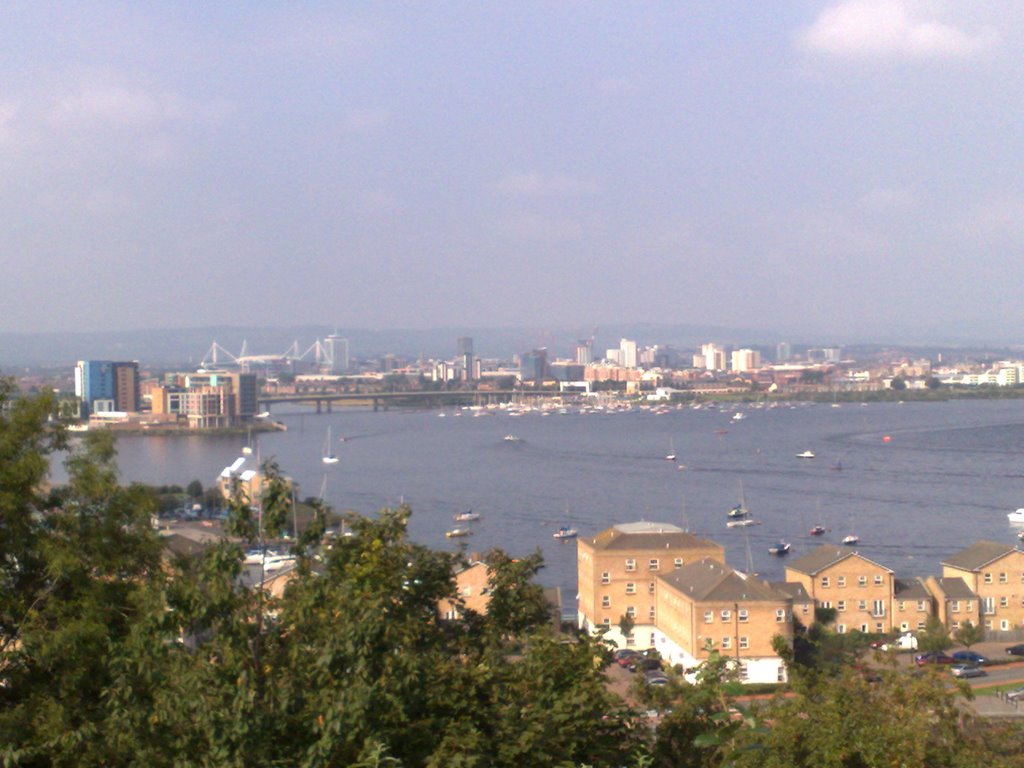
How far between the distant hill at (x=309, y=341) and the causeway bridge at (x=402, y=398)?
19.9 meters

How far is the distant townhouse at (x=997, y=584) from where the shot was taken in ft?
14.2

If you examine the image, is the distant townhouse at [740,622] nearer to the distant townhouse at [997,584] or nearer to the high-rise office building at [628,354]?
the distant townhouse at [997,584]

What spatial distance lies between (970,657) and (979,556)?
0.87 m

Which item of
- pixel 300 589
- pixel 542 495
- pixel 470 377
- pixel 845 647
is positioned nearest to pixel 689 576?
pixel 845 647

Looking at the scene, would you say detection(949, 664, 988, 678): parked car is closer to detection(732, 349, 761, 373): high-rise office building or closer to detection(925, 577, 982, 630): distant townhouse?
detection(925, 577, 982, 630): distant townhouse

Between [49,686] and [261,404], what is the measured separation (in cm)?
2247

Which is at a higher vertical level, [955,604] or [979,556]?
[979,556]

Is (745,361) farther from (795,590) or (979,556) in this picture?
(795,590)

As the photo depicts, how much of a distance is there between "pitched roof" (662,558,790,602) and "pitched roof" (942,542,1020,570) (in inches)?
41.9

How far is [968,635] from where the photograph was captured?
3938 mm

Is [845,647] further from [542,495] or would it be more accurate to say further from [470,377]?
[470,377]

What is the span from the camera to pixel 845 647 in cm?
372

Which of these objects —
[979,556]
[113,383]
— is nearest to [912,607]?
[979,556]

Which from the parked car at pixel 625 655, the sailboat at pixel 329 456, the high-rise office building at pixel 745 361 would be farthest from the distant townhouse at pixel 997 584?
the high-rise office building at pixel 745 361
